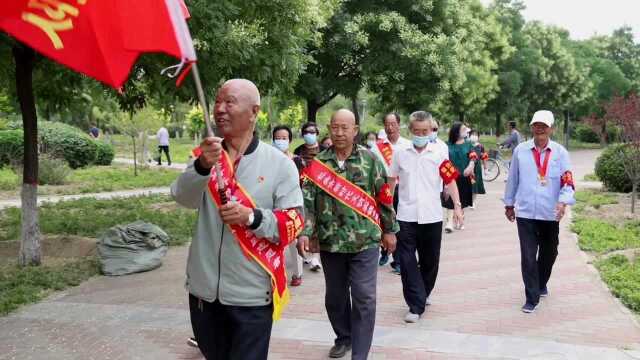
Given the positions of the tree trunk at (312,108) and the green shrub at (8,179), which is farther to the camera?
the tree trunk at (312,108)

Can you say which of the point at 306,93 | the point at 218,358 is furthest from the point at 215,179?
the point at 306,93

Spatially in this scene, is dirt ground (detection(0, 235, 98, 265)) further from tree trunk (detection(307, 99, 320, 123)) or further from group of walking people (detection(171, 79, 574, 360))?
tree trunk (detection(307, 99, 320, 123))

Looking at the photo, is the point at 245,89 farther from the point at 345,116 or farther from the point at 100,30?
the point at 345,116

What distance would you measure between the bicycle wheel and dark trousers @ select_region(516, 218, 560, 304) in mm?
14454

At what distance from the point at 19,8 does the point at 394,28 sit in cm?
1440

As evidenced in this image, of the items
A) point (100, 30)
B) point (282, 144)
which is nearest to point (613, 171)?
point (282, 144)

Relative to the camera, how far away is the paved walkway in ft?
16.5

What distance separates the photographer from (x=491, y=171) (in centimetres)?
2102

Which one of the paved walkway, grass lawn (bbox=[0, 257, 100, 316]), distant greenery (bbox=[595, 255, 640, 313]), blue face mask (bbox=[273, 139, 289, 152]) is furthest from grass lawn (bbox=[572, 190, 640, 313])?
grass lawn (bbox=[0, 257, 100, 316])

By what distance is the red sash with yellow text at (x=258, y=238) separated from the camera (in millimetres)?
2971

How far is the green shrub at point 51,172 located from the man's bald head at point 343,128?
15.2 m

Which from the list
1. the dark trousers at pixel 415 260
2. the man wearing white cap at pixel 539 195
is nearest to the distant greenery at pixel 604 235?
the man wearing white cap at pixel 539 195

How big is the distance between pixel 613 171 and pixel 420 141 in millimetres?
11090

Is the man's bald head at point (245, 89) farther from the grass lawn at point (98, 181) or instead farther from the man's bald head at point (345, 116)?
the grass lawn at point (98, 181)
